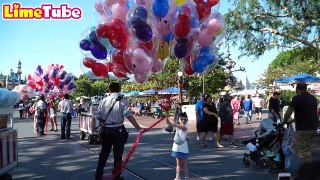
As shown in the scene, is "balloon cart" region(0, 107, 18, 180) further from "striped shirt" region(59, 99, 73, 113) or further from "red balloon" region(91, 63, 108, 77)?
"striped shirt" region(59, 99, 73, 113)

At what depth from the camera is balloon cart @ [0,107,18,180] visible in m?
6.48

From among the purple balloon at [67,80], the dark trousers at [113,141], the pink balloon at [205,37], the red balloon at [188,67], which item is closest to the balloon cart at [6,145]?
the dark trousers at [113,141]

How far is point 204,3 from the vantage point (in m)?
8.03

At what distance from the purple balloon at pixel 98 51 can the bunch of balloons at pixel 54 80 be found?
42.1 ft

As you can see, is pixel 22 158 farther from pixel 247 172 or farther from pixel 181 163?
pixel 247 172

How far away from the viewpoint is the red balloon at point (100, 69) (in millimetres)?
8883

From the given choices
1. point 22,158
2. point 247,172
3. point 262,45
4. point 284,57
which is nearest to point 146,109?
point 262,45

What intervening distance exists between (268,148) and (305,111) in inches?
61.1

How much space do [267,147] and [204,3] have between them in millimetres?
3414

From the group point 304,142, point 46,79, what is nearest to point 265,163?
point 304,142

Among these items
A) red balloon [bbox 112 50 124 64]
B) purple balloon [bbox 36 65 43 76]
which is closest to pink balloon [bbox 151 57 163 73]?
red balloon [bbox 112 50 124 64]

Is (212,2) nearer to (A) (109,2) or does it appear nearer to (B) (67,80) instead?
(A) (109,2)

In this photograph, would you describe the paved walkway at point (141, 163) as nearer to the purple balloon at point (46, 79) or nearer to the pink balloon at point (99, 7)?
the pink balloon at point (99, 7)

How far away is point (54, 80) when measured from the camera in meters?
21.0
